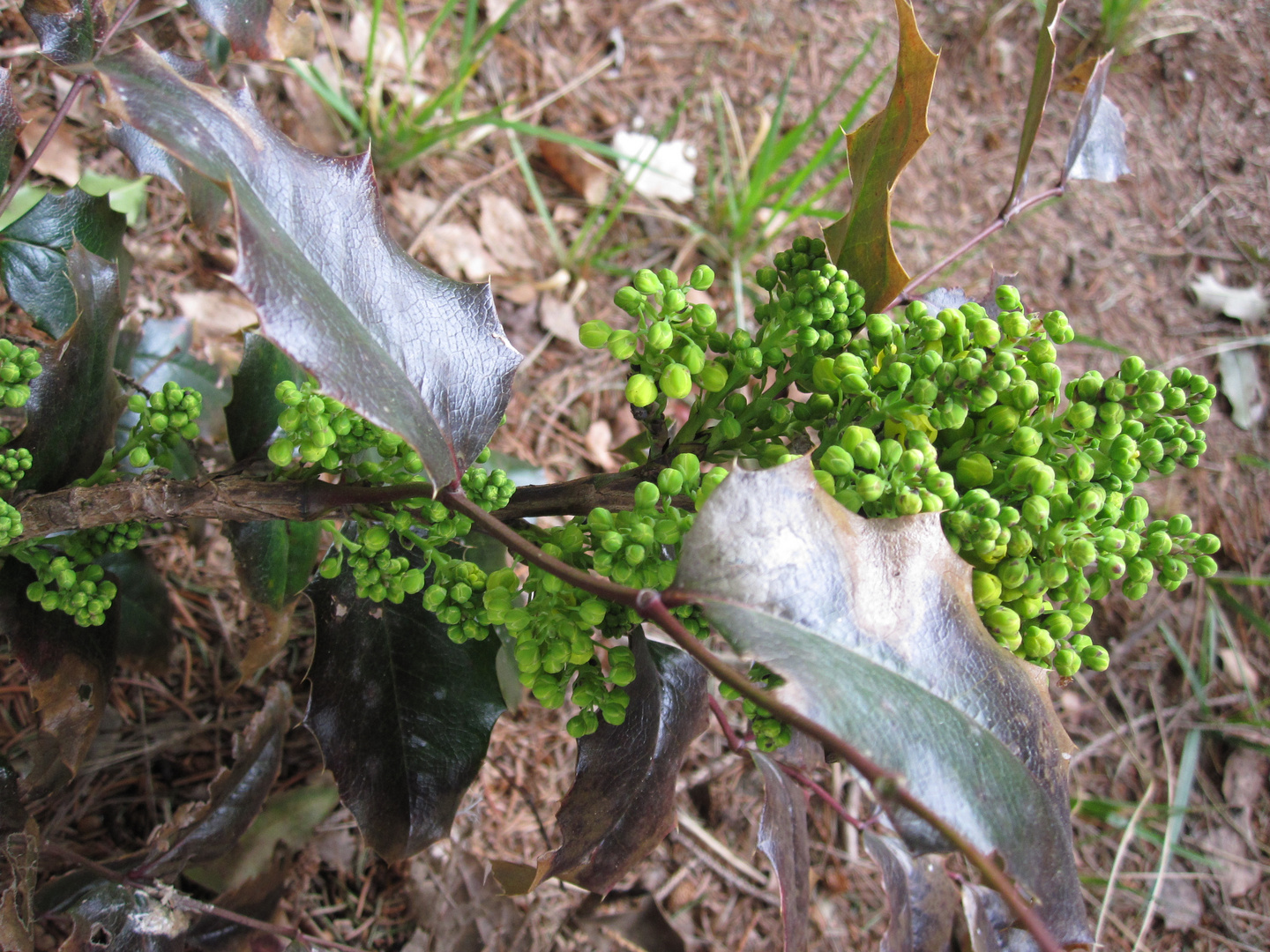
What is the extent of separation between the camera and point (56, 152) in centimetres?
145

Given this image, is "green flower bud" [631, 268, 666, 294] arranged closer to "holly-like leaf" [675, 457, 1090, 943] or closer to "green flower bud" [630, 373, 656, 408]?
"green flower bud" [630, 373, 656, 408]

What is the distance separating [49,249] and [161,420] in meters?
0.38

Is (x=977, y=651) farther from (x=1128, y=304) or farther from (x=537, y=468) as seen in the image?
(x=1128, y=304)

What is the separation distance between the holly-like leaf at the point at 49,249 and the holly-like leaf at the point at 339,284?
0.42 meters

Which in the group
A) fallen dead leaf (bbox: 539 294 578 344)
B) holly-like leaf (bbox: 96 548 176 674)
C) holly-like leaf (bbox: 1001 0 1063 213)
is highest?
holly-like leaf (bbox: 1001 0 1063 213)

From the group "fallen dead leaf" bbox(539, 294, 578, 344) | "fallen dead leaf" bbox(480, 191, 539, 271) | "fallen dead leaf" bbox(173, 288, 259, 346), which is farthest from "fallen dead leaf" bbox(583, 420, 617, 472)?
"fallen dead leaf" bbox(173, 288, 259, 346)

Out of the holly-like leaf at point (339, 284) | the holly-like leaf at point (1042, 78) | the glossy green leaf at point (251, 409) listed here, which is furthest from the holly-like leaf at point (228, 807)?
the holly-like leaf at point (1042, 78)

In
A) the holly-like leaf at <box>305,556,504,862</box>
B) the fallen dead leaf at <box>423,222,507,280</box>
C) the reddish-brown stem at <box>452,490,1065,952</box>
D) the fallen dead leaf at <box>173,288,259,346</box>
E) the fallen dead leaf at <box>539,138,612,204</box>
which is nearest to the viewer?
the reddish-brown stem at <box>452,490,1065,952</box>

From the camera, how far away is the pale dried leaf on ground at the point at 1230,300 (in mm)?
2387

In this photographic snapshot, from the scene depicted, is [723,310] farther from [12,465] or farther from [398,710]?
[12,465]

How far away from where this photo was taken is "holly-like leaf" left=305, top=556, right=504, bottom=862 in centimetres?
95

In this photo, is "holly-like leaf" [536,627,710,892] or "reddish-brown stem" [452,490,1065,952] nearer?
"reddish-brown stem" [452,490,1065,952]

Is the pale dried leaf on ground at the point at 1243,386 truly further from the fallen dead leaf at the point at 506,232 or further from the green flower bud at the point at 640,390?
the green flower bud at the point at 640,390

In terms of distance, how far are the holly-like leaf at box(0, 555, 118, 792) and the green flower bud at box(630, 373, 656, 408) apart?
0.69m
